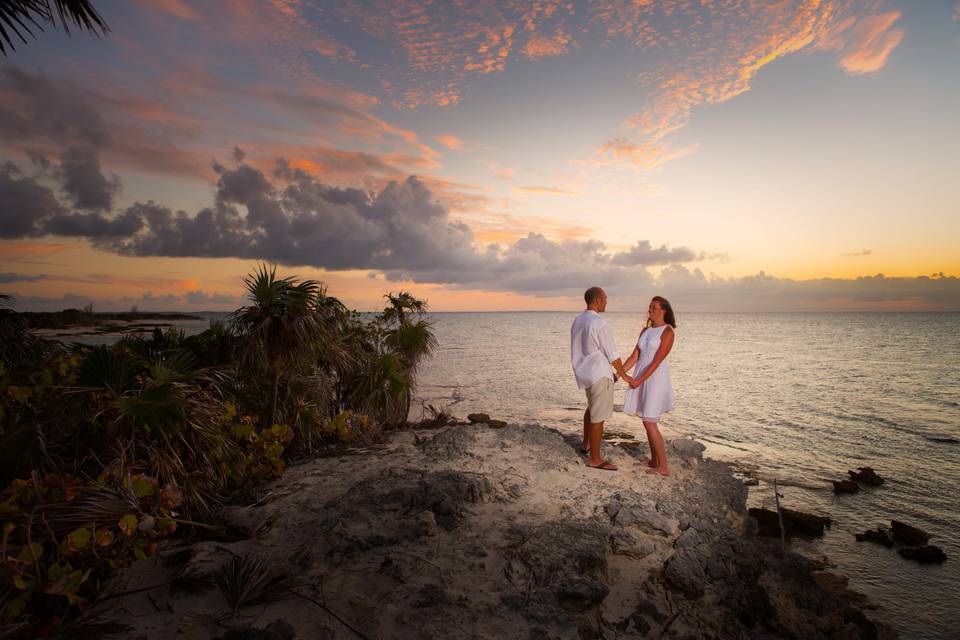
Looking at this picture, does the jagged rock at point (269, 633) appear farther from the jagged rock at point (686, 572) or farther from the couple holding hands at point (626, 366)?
the couple holding hands at point (626, 366)

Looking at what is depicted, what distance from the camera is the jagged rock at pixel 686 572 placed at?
13.7 feet

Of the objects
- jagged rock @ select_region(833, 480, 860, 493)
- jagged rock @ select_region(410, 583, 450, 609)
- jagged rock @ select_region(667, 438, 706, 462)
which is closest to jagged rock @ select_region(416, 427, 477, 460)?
jagged rock @ select_region(410, 583, 450, 609)

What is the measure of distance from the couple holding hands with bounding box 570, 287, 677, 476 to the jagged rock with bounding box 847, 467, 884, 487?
6647 millimetres

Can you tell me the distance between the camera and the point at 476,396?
20.5 metres

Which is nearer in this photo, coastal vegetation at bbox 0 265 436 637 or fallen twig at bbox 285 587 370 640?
fallen twig at bbox 285 587 370 640

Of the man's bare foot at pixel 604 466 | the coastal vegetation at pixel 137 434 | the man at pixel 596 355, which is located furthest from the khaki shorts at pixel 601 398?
the coastal vegetation at pixel 137 434

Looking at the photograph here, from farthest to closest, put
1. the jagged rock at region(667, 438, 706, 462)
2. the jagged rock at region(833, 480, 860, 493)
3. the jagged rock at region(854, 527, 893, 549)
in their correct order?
1. the jagged rock at region(833, 480, 860, 493)
2. the jagged rock at region(667, 438, 706, 462)
3. the jagged rock at region(854, 527, 893, 549)

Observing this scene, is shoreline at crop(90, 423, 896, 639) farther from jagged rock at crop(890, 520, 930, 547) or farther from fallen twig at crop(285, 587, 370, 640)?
jagged rock at crop(890, 520, 930, 547)

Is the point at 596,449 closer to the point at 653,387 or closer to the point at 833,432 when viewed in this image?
the point at 653,387

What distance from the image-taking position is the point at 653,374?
21.6 feet

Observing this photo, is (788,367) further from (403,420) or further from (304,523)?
(304,523)

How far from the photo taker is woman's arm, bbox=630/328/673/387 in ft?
20.9

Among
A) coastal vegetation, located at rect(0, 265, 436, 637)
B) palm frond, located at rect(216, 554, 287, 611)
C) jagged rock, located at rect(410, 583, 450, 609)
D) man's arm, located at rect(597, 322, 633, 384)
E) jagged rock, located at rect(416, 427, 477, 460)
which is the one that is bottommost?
jagged rock, located at rect(416, 427, 477, 460)

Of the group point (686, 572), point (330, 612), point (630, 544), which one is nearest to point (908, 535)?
point (686, 572)
